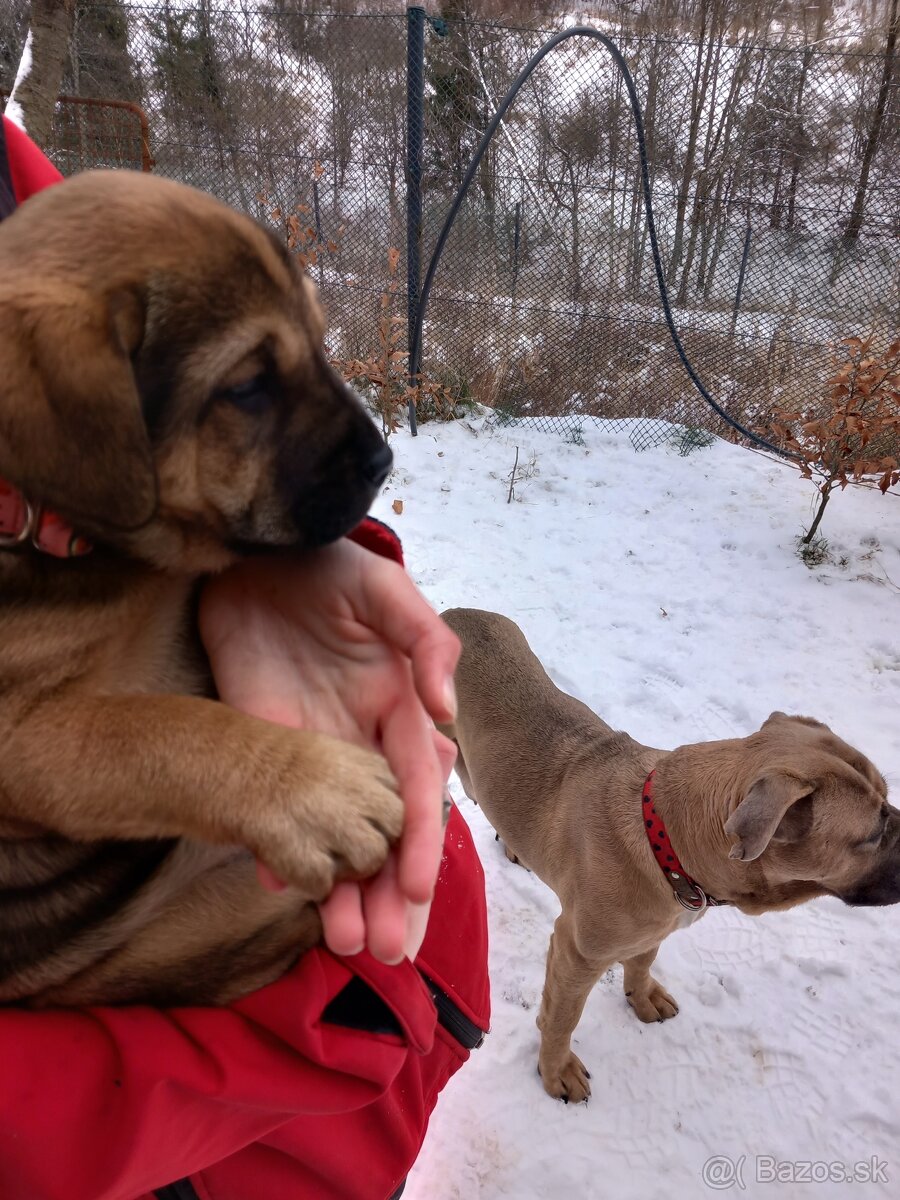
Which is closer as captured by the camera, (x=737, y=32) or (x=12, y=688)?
(x=12, y=688)

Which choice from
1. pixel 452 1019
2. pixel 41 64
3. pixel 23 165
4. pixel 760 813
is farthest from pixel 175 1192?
pixel 41 64

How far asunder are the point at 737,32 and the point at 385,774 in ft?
45.8

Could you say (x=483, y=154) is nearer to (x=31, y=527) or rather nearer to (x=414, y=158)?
(x=414, y=158)

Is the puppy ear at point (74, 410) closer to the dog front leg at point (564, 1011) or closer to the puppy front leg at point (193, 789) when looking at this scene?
the puppy front leg at point (193, 789)

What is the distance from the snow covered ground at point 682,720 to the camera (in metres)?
2.85

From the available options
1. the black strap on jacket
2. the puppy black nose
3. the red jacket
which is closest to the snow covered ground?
the red jacket

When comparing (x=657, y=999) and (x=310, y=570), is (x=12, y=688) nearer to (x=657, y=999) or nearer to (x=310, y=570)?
(x=310, y=570)

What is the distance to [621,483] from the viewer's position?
7.58m

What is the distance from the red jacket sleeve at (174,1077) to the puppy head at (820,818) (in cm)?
136

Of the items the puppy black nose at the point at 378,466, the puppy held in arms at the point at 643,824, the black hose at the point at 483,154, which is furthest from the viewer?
the black hose at the point at 483,154

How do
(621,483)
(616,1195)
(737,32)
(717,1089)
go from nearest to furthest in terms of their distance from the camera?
1. (616,1195)
2. (717,1089)
3. (621,483)
4. (737,32)

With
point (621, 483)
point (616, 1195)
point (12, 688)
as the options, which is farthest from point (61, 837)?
point (621, 483)

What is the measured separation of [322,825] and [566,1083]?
8.10 feet

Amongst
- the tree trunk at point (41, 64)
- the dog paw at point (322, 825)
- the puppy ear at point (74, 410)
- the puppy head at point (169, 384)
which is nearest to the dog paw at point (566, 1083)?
the dog paw at point (322, 825)
